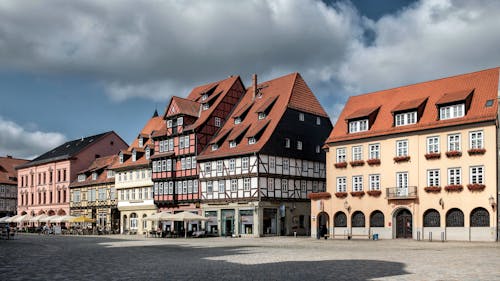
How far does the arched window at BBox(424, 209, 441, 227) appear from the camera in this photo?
43719 millimetres

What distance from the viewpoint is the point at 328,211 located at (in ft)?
168

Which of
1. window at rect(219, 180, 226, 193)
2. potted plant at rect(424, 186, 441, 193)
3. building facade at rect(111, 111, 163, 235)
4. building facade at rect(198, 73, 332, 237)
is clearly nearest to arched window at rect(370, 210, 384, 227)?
potted plant at rect(424, 186, 441, 193)

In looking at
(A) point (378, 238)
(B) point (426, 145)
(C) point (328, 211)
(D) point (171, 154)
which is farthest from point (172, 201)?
(B) point (426, 145)

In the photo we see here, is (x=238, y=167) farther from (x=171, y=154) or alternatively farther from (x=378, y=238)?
(x=378, y=238)

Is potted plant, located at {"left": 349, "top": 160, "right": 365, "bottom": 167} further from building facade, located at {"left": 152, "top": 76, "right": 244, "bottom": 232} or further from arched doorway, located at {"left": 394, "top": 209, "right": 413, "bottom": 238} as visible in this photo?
building facade, located at {"left": 152, "top": 76, "right": 244, "bottom": 232}

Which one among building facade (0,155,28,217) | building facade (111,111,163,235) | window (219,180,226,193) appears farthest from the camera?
building facade (0,155,28,217)

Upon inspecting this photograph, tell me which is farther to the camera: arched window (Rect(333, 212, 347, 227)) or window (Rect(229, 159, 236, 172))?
window (Rect(229, 159, 236, 172))

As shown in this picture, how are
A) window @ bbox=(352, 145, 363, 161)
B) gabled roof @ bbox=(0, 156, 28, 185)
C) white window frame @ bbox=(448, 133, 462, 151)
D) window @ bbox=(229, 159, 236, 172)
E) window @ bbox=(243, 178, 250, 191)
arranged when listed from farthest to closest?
gabled roof @ bbox=(0, 156, 28, 185)
window @ bbox=(229, 159, 236, 172)
window @ bbox=(243, 178, 250, 191)
window @ bbox=(352, 145, 363, 161)
white window frame @ bbox=(448, 133, 462, 151)

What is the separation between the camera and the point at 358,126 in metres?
50.6

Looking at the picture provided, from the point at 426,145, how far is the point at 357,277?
29.2 metres

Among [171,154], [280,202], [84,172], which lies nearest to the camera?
[280,202]

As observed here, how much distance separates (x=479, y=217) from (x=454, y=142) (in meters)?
5.73

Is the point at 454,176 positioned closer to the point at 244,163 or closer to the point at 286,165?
the point at 286,165

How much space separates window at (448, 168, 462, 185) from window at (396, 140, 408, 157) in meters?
4.14
